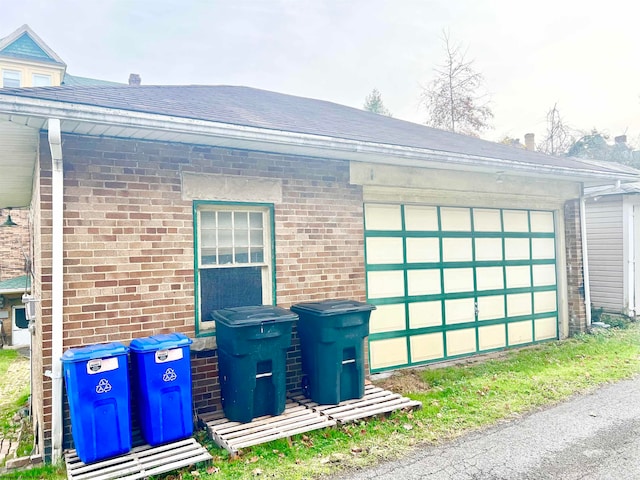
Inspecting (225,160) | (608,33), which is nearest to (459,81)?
(608,33)

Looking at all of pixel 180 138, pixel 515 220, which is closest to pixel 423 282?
pixel 515 220

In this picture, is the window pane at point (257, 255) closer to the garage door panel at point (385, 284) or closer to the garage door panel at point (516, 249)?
the garage door panel at point (385, 284)

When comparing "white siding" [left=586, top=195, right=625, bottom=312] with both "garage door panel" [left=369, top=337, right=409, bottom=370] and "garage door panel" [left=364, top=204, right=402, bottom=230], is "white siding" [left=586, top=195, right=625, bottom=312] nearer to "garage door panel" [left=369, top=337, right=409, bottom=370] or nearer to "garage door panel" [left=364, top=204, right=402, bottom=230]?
"garage door panel" [left=369, top=337, right=409, bottom=370]

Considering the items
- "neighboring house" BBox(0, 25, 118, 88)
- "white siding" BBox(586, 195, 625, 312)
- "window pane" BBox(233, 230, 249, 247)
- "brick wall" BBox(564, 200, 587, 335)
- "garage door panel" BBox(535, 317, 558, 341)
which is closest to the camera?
"window pane" BBox(233, 230, 249, 247)

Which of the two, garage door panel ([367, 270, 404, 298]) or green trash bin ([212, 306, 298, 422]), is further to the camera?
garage door panel ([367, 270, 404, 298])

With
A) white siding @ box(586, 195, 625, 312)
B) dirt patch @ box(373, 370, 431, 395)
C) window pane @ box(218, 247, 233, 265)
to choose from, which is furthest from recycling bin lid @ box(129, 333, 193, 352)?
white siding @ box(586, 195, 625, 312)

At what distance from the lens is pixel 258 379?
15.3ft

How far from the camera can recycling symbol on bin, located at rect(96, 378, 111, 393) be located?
384 cm

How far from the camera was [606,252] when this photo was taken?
35.4 ft

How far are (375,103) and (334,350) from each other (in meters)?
36.1

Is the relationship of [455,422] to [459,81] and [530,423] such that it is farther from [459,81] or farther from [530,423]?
[459,81]

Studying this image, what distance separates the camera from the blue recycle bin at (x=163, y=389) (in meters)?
4.09

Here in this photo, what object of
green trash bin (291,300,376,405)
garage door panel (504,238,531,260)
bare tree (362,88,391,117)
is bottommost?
green trash bin (291,300,376,405)

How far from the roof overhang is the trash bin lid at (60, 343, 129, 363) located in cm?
206
